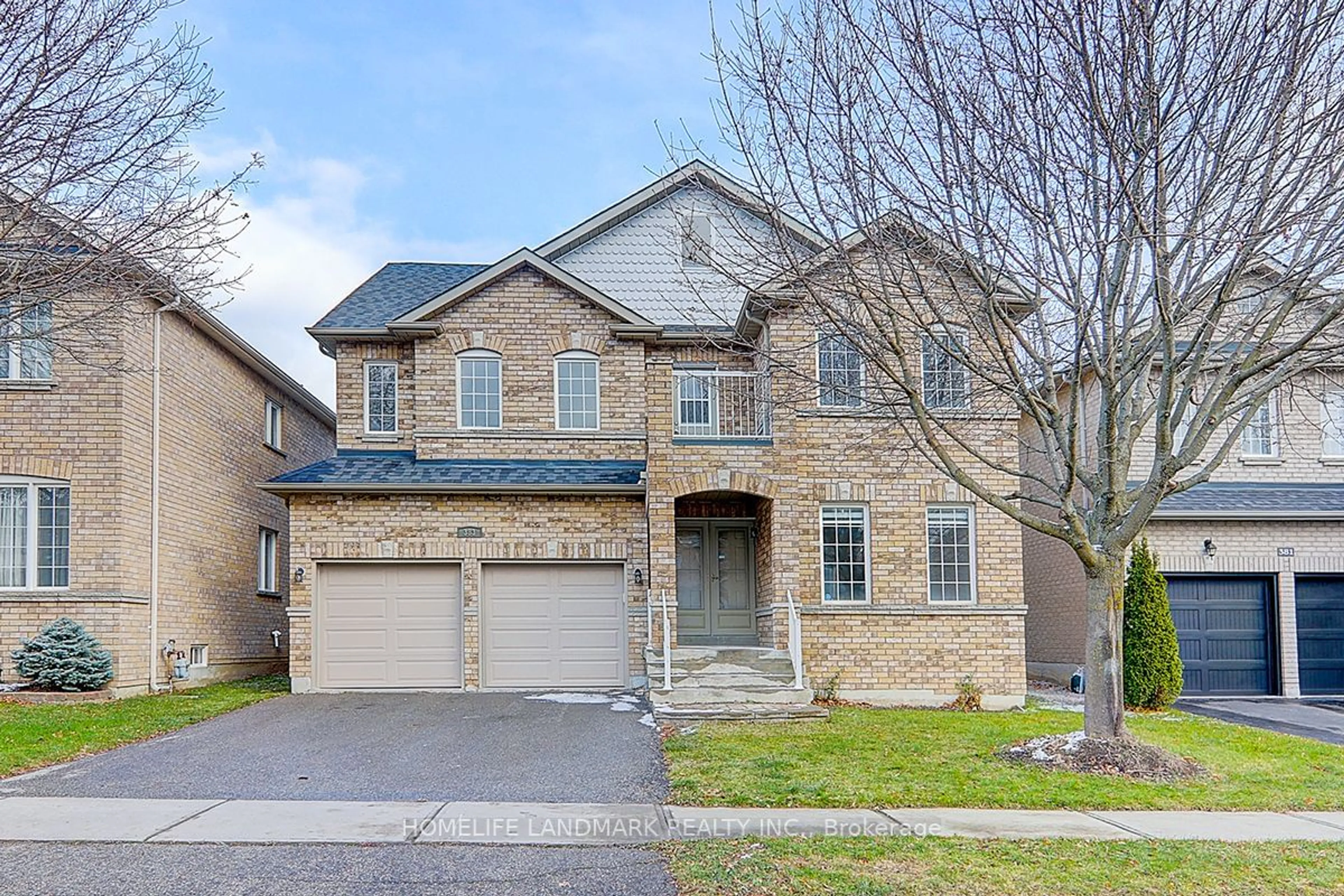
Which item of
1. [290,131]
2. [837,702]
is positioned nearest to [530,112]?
[290,131]

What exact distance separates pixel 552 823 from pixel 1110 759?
17.3 ft

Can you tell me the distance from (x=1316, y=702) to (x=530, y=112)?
14.7 meters

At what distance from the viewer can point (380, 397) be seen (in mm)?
18656

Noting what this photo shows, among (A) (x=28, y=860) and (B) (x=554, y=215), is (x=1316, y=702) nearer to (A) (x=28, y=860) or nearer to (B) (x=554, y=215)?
(B) (x=554, y=215)

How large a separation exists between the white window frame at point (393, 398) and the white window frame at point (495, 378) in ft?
3.43

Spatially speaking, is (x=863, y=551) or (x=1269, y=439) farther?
(x=1269, y=439)

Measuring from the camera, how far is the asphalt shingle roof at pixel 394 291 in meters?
18.9

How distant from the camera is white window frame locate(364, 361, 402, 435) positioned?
18484mm

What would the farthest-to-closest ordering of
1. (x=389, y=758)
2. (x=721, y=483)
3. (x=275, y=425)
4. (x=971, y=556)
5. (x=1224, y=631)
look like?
(x=275, y=425), (x=1224, y=631), (x=971, y=556), (x=721, y=483), (x=389, y=758)

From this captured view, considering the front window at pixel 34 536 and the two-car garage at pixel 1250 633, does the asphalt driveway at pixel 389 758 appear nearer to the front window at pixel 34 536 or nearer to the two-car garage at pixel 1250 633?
the front window at pixel 34 536

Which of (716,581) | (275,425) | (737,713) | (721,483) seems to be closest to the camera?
(737,713)

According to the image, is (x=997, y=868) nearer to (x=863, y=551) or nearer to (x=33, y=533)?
(x=863, y=551)

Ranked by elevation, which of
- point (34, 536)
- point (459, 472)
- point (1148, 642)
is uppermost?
point (459, 472)

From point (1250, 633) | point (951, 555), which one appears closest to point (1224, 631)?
point (1250, 633)
